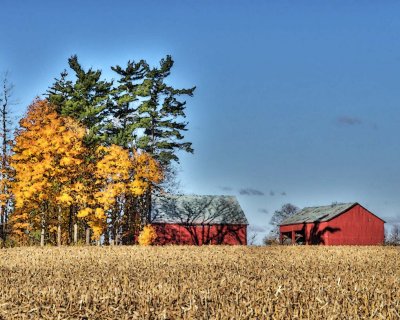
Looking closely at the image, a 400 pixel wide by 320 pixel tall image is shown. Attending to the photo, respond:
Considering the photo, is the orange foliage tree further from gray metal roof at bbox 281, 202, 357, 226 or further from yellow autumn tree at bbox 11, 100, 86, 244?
gray metal roof at bbox 281, 202, 357, 226

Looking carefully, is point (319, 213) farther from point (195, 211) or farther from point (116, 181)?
point (116, 181)

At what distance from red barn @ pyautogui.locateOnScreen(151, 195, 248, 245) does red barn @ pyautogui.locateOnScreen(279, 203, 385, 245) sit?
23.2ft

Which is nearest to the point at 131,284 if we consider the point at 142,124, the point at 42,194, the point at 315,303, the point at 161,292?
the point at 161,292

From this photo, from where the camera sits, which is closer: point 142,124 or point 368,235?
point 142,124

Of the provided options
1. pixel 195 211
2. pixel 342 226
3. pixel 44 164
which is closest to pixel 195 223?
pixel 195 211

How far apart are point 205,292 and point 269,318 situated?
209cm

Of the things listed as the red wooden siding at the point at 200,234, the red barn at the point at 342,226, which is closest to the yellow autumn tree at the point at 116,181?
the red wooden siding at the point at 200,234

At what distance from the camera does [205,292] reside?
10.4 m

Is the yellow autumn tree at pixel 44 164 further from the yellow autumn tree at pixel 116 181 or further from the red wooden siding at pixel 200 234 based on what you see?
the red wooden siding at pixel 200 234

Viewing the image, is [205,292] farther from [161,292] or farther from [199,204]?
[199,204]

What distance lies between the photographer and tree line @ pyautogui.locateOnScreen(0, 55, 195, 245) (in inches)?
1597

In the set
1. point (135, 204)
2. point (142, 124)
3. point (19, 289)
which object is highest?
point (142, 124)

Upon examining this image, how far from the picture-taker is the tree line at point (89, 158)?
40562mm

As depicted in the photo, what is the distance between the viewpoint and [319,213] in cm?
5969
